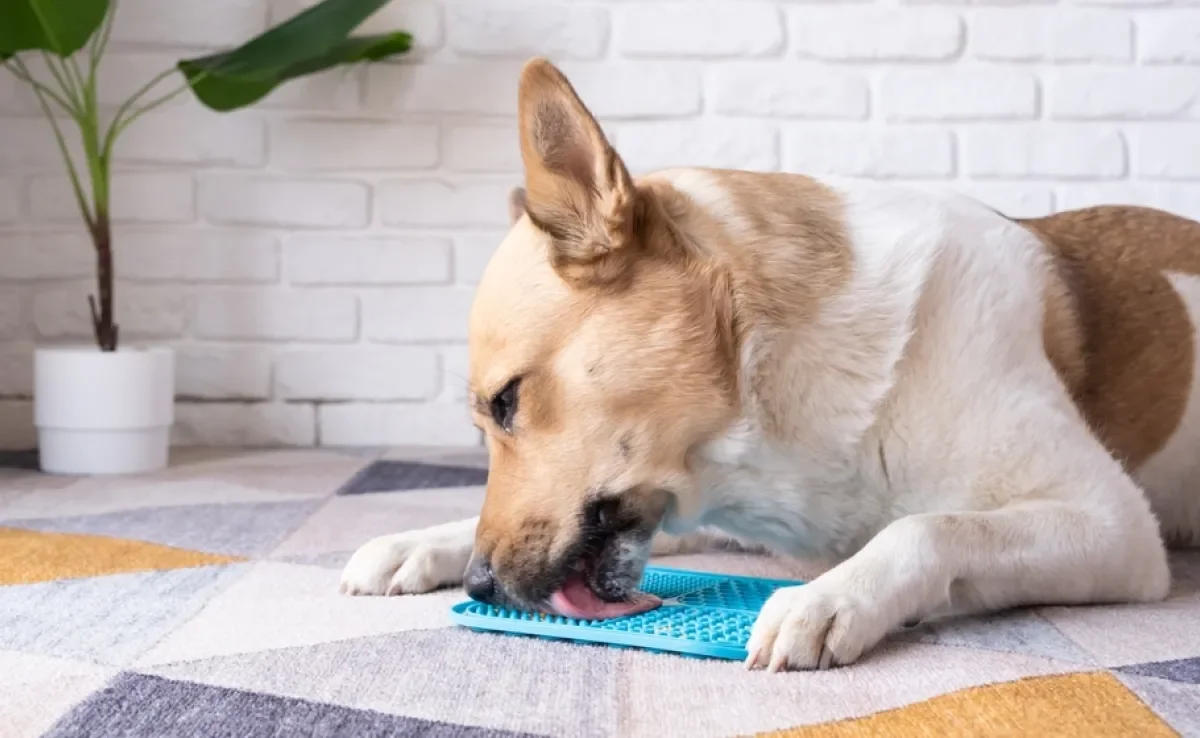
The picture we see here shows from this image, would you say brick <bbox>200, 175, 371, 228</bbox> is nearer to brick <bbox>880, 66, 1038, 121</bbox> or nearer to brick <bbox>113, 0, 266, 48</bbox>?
brick <bbox>113, 0, 266, 48</bbox>

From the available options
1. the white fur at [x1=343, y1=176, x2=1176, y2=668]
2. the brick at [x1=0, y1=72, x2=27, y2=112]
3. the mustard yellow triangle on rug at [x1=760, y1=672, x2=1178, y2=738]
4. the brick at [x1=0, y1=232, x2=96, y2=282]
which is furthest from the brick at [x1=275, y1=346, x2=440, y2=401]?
the mustard yellow triangle on rug at [x1=760, y1=672, x2=1178, y2=738]

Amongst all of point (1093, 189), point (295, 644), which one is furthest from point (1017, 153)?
point (295, 644)

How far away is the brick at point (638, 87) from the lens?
264 centimetres

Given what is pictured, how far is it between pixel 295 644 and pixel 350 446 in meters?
1.71

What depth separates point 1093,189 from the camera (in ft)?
8.70

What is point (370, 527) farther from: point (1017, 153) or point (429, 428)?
point (1017, 153)

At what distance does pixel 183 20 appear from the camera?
105 inches

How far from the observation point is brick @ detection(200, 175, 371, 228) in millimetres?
2711

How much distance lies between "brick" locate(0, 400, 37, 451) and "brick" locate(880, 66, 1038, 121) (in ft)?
7.21

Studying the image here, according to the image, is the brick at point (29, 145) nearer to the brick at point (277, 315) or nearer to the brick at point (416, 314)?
the brick at point (277, 315)

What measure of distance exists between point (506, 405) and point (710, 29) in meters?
1.63

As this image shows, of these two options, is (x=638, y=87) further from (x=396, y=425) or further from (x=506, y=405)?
(x=506, y=405)

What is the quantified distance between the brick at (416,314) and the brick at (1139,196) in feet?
4.73

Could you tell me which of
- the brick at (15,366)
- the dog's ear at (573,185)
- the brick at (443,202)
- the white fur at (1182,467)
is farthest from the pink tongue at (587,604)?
the brick at (15,366)
